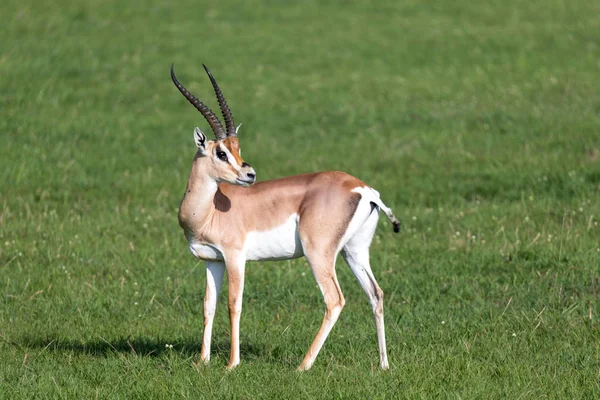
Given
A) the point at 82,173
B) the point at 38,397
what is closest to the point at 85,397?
the point at 38,397

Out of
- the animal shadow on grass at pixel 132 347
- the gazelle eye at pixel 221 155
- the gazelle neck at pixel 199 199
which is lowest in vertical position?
the animal shadow on grass at pixel 132 347

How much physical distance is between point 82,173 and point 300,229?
7.24m

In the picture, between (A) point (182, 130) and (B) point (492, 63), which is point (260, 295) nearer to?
(A) point (182, 130)

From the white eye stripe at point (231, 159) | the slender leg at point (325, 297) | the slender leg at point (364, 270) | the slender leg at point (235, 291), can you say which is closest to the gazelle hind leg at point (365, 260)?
the slender leg at point (364, 270)

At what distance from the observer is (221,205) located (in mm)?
7250

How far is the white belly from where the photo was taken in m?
7.11

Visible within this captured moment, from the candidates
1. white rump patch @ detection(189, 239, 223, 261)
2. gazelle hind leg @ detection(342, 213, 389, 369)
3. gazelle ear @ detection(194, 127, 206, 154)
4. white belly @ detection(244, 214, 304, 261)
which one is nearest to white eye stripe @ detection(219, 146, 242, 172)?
gazelle ear @ detection(194, 127, 206, 154)

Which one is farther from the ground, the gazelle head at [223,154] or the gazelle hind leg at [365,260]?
the gazelle head at [223,154]

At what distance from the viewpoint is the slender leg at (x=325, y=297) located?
6930 mm

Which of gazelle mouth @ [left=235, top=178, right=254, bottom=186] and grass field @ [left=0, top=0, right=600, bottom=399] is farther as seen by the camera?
grass field @ [left=0, top=0, right=600, bottom=399]

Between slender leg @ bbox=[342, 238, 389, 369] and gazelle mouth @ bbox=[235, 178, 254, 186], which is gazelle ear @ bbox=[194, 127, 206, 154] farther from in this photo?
slender leg @ bbox=[342, 238, 389, 369]

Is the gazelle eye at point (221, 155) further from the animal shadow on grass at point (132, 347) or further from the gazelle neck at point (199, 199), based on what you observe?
the animal shadow on grass at point (132, 347)

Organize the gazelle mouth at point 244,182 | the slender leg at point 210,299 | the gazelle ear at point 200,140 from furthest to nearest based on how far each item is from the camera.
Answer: the slender leg at point 210,299 → the gazelle ear at point 200,140 → the gazelle mouth at point 244,182

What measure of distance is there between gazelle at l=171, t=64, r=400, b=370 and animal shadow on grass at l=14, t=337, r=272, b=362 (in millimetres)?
492
